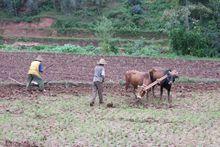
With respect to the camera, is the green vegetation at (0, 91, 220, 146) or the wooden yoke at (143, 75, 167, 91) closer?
the green vegetation at (0, 91, 220, 146)

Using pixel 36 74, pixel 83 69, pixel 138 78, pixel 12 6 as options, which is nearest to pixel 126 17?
pixel 12 6

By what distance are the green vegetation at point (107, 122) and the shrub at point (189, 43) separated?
47.4 ft

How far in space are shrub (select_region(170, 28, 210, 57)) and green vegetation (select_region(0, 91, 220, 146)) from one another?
14.5 meters

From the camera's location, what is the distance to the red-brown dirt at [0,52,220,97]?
22.7 metres

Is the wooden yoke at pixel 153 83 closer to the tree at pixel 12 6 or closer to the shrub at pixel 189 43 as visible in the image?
the shrub at pixel 189 43

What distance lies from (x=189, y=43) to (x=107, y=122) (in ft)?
64.5

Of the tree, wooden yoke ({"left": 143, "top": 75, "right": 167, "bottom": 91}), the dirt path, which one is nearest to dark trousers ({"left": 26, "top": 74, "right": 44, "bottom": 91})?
the dirt path

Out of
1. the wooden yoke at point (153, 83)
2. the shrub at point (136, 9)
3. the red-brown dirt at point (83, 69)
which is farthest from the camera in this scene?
the shrub at point (136, 9)

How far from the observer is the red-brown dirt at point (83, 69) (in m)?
22.7

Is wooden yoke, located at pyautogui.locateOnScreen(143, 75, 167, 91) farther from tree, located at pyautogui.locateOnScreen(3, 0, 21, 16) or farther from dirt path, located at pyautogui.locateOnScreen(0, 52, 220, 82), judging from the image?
tree, located at pyautogui.locateOnScreen(3, 0, 21, 16)

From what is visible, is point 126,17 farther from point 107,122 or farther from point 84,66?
point 107,122

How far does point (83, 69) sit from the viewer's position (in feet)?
89.0

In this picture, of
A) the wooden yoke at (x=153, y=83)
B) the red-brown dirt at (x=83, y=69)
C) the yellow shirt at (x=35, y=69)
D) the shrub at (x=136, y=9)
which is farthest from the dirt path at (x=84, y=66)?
the shrub at (x=136, y=9)

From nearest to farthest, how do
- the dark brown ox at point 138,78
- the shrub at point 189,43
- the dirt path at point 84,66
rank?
the dark brown ox at point 138,78
the dirt path at point 84,66
the shrub at point 189,43
